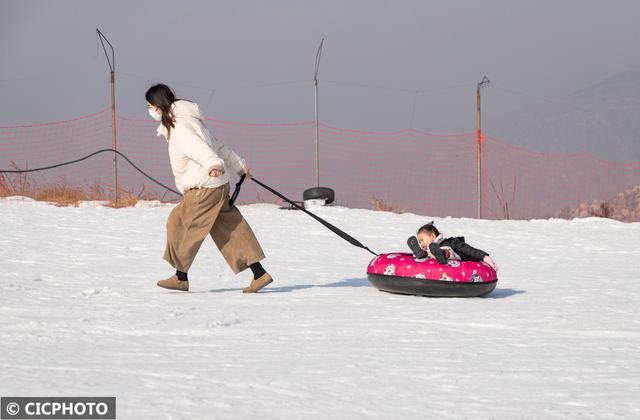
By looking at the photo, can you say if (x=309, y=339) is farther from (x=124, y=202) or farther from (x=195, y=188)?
(x=124, y=202)

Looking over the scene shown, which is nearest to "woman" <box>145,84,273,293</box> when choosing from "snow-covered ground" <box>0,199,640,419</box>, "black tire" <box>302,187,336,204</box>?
"snow-covered ground" <box>0,199,640,419</box>

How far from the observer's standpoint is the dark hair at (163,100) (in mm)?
7750

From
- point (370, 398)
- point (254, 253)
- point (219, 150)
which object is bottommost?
point (370, 398)

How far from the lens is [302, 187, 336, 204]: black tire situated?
56.7 ft

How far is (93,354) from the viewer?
5.06 metres

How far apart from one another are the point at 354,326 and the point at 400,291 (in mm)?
1876

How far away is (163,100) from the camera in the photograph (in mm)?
7766

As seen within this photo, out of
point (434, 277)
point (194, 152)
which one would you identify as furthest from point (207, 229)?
point (434, 277)

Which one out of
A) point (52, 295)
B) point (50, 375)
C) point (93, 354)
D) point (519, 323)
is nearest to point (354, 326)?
point (519, 323)

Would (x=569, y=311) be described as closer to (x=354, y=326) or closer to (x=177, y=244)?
(x=354, y=326)

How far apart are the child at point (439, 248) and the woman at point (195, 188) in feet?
4.21

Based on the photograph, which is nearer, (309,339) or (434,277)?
(309,339)

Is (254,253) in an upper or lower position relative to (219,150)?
lower

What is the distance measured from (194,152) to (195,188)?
303 millimetres
